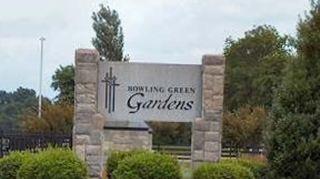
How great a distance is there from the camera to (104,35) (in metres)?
56.3

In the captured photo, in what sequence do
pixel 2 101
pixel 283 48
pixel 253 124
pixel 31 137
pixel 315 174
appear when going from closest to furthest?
pixel 315 174 < pixel 31 137 < pixel 253 124 < pixel 283 48 < pixel 2 101

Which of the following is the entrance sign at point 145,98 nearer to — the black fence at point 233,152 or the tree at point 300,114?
the tree at point 300,114

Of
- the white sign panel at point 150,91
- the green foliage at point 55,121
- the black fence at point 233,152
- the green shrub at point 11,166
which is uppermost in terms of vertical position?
the white sign panel at point 150,91

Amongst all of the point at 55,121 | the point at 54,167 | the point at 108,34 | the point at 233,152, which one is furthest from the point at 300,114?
the point at 108,34

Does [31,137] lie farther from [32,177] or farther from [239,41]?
[239,41]

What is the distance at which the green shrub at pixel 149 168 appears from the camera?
13.8 metres

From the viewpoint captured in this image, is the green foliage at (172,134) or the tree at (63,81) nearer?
the green foliage at (172,134)

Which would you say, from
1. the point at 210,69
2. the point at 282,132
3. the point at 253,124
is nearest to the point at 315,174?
the point at 282,132

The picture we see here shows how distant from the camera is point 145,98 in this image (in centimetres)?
1600

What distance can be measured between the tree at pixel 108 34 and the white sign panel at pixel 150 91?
38.4 metres

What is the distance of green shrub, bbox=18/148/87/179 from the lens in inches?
554

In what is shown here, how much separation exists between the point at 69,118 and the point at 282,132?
3307cm

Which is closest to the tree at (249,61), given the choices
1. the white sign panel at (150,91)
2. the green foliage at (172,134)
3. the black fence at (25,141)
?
the green foliage at (172,134)

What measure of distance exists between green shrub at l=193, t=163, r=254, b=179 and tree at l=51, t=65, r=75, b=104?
4161 cm
